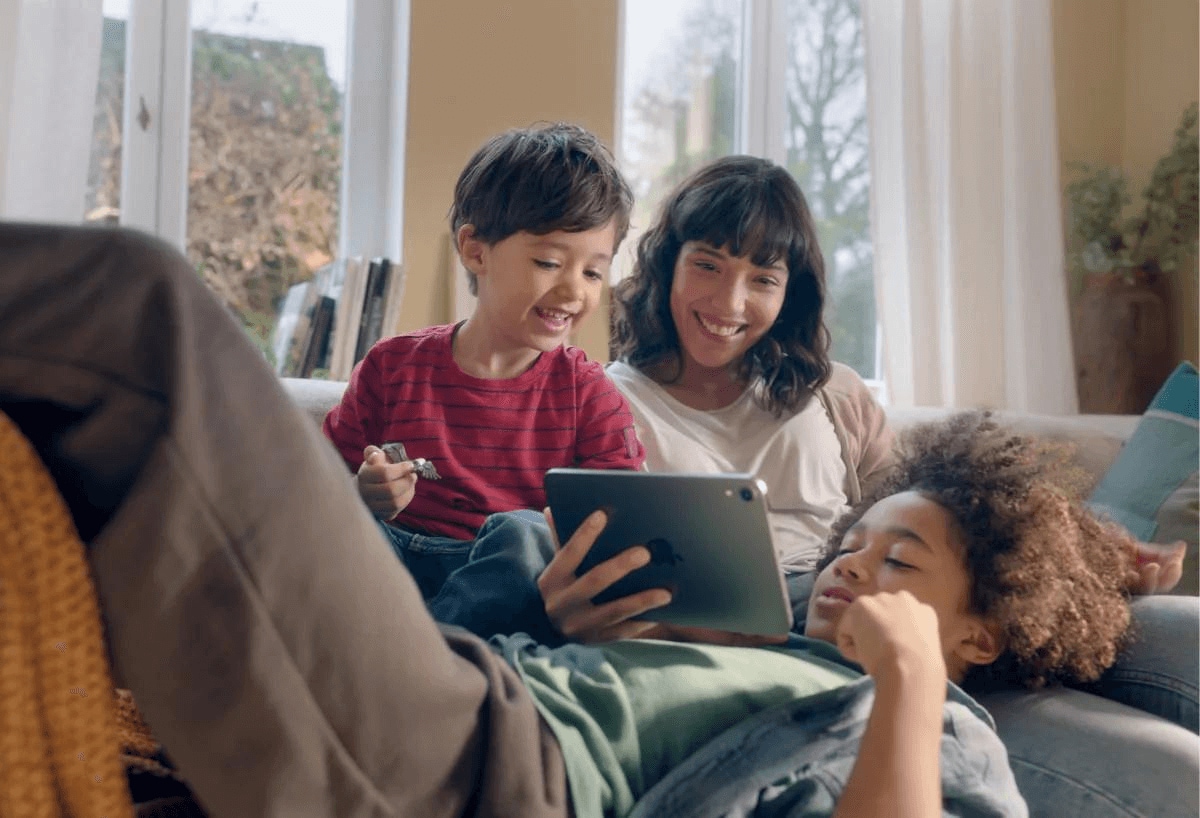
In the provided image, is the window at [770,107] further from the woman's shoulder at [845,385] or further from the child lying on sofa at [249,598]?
the child lying on sofa at [249,598]

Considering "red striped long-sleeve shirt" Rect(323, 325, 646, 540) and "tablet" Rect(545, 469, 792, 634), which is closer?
"tablet" Rect(545, 469, 792, 634)

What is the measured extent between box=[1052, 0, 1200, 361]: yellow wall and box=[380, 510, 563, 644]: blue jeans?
3.26 meters

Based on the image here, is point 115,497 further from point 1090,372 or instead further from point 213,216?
point 1090,372

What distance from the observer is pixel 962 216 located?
3.83m

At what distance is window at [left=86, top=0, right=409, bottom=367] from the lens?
319 cm

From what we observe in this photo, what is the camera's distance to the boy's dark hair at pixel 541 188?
5.38ft

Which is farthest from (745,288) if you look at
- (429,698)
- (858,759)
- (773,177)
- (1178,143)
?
(1178,143)

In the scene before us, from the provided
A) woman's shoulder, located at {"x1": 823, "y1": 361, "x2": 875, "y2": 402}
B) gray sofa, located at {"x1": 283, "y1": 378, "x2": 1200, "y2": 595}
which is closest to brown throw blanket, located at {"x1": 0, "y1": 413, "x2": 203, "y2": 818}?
gray sofa, located at {"x1": 283, "y1": 378, "x2": 1200, "y2": 595}

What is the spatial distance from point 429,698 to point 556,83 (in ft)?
9.57

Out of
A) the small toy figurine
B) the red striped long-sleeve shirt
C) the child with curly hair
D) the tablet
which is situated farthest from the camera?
the red striped long-sleeve shirt

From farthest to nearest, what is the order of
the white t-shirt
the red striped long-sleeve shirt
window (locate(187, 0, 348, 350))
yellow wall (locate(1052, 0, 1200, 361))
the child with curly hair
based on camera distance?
yellow wall (locate(1052, 0, 1200, 361)) < window (locate(187, 0, 348, 350)) < the white t-shirt < the red striped long-sleeve shirt < the child with curly hair

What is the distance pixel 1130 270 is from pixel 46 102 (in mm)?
3050

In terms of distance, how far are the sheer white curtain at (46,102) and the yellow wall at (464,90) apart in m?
0.80

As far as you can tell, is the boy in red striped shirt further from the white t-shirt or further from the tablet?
the tablet
